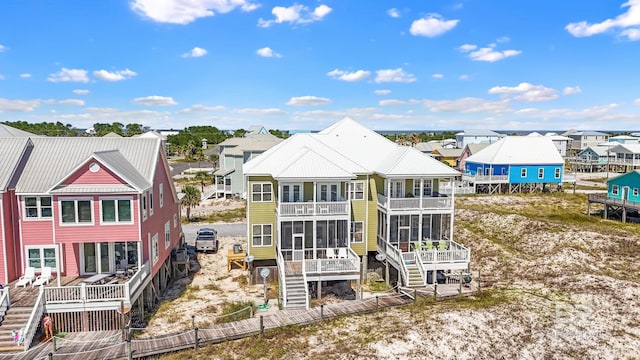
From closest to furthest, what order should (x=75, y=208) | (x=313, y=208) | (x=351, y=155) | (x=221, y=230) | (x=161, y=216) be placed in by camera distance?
(x=75, y=208), (x=313, y=208), (x=161, y=216), (x=351, y=155), (x=221, y=230)

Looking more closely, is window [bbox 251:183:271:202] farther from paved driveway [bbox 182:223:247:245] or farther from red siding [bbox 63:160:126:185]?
paved driveway [bbox 182:223:247:245]

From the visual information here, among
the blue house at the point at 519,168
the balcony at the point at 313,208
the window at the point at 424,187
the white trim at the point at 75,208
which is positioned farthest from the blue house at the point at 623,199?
the white trim at the point at 75,208

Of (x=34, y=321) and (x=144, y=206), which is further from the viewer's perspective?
(x=144, y=206)

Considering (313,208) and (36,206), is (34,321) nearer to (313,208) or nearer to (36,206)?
(36,206)

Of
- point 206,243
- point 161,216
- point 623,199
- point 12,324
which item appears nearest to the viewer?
point 12,324

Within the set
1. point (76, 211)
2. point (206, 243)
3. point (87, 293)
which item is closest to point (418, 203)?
point (206, 243)

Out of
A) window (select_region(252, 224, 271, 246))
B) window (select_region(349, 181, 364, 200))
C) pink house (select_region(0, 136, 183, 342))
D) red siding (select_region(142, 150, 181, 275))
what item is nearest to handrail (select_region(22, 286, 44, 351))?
pink house (select_region(0, 136, 183, 342))

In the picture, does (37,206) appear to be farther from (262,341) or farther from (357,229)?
(357,229)
